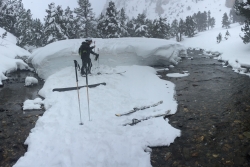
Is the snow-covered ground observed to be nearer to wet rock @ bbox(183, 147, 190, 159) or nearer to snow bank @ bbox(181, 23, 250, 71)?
wet rock @ bbox(183, 147, 190, 159)

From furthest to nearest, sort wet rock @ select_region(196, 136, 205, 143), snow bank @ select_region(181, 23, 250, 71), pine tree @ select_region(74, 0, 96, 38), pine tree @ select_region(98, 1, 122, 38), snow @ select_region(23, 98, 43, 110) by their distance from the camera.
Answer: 1. pine tree @ select_region(74, 0, 96, 38)
2. pine tree @ select_region(98, 1, 122, 38)
3. snow bank @ select_region(181, 23, 250, 71)
4. snow @ select_region(23, 98, 43, 110)
5. wet rock @ select_region(196, 136, 205, 143)

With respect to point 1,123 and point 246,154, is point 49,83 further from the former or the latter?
point 246,154

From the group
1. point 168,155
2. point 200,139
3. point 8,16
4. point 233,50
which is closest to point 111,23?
point 8,16

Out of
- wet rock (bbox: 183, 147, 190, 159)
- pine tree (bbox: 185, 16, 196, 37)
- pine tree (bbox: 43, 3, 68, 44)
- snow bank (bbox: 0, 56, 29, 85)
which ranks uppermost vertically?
pine tree (bbox: 185, 16, 196, 37)

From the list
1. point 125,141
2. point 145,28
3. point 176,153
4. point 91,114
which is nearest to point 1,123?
point 91,114

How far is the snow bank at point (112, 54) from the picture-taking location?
13766 millimetres

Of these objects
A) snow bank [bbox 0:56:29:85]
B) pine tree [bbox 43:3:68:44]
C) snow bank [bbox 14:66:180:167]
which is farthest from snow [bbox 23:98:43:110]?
pine tree [bbox 43:3:68:44]

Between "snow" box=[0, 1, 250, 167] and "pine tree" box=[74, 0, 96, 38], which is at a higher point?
"pine tree" box=[74, 0, 96, 38]

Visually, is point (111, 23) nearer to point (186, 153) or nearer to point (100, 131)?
point (100, 131)

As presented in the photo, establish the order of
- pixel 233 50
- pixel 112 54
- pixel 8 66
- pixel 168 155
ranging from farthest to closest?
pixel 233 50
pixel 8 66
pixel 112 54
pixel 168 155

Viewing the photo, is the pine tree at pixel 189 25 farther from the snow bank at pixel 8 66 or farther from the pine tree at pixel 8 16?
the snow bank at pixel 8 66

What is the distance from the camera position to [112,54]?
15.0m

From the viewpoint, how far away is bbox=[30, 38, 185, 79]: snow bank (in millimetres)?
13766

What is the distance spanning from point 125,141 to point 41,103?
4880mm
